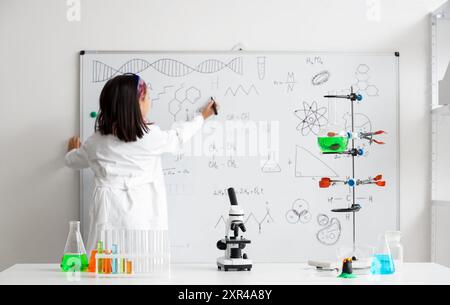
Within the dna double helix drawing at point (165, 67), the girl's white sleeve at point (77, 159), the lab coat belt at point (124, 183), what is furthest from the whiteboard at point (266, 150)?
the lab coat belt at point (124, 183)

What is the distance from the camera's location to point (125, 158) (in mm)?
2893

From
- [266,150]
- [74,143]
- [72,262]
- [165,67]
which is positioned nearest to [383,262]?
[72,262]

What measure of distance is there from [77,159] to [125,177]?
0.30m

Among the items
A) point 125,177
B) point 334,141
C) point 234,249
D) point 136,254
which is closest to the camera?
point 136,254

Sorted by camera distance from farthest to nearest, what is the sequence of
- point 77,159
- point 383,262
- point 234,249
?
point 77,159
point 234,249
point 383,262

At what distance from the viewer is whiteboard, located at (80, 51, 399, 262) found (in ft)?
10.9

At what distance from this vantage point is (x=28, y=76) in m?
3.36

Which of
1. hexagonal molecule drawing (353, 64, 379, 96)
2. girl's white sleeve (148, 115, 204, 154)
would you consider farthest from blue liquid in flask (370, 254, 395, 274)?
hexagonal molecule drawing (353, 64, 379, 96)

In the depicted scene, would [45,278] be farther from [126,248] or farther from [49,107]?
[49,107]

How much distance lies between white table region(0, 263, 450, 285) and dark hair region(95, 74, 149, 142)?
2.39ft

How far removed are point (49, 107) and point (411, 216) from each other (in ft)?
6.93

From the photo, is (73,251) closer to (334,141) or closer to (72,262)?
(72,262)

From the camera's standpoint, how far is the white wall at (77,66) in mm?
3354

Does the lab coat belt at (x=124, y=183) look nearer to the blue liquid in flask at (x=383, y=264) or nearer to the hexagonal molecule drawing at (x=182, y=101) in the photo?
the hexagonal molecule drawing at (x=182, y=101)
